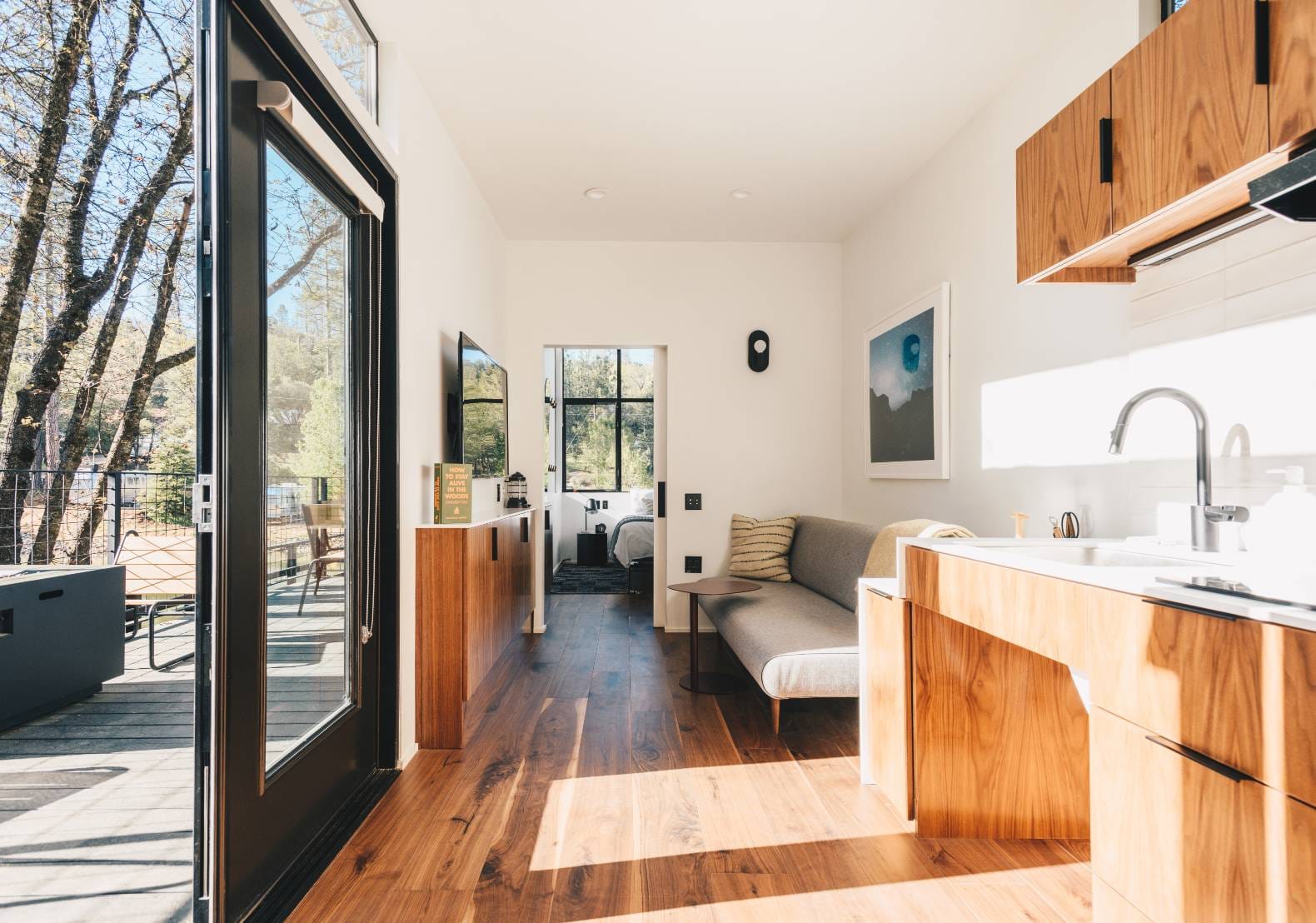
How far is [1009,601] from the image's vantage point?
1613 millimetres

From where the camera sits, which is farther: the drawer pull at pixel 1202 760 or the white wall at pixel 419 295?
the white wall at pixel 419 295

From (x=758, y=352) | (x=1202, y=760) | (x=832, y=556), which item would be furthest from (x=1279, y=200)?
(x=758, y=352)

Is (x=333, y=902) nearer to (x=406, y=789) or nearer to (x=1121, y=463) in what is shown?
(x=406, y=789)

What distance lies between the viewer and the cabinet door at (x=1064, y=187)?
174 centimetres

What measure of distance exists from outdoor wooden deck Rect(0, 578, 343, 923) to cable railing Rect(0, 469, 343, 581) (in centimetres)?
22

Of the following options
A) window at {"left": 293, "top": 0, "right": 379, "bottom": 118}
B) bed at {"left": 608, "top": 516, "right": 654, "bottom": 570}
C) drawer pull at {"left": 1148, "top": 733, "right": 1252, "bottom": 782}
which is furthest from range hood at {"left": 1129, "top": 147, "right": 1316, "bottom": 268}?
bed at {"left": 608, "top": 516, "right": 654, "bottom": 570}

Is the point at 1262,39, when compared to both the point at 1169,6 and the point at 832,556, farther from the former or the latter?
the point at 832,556

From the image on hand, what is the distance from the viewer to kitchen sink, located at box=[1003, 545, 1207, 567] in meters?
1.84

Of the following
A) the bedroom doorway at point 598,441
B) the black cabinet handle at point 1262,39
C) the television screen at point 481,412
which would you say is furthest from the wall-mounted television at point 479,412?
the bedroom doorway at point 598,441

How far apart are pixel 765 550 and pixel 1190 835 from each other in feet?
11.4

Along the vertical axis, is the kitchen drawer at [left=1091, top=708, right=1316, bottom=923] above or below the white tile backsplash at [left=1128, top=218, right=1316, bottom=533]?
below

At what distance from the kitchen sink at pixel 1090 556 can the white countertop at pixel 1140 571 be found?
0.03 feet

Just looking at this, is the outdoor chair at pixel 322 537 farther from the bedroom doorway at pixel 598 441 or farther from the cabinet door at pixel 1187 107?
the bedroom doorway at pixel 598 441

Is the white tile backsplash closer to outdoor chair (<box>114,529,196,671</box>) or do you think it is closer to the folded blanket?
the folded blanket
